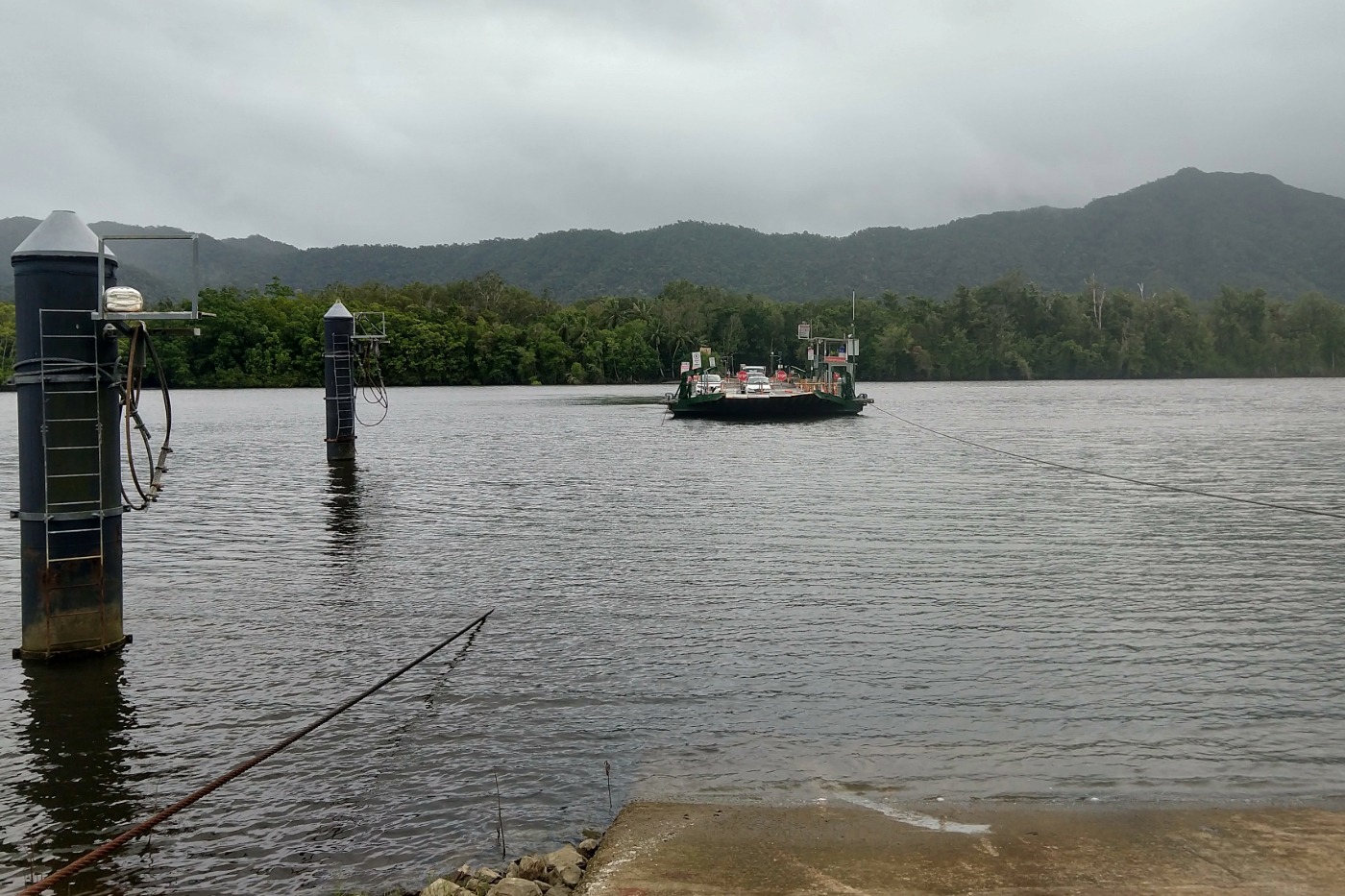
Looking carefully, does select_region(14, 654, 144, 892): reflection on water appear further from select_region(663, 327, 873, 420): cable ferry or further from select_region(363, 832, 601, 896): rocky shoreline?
select_region(663, 327, 873, 420): cable ferry

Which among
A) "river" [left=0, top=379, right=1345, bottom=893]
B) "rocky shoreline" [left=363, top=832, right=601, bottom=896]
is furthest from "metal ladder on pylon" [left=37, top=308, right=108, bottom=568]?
"rocky shoreline" [left=363, top=832, right=601, bottom=896]

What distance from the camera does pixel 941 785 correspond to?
749cm

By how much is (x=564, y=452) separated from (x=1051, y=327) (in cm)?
15993

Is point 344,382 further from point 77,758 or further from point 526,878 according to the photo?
point 526,878

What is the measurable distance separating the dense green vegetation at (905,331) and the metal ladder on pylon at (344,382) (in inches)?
4603

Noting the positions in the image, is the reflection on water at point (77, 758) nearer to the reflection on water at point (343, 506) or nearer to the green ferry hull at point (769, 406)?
the reflection on water at point (343, 506)

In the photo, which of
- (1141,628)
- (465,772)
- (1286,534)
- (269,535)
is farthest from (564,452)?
(465,772)

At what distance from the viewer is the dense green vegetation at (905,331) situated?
156 metres

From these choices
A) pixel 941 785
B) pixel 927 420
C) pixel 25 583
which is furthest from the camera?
pixel 927 420

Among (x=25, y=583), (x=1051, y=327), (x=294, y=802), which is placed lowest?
(x=294, y=802)

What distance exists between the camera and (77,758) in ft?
27.6

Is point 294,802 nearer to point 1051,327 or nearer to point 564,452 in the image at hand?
point 564,452

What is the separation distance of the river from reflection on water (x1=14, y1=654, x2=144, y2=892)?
0.10 feet

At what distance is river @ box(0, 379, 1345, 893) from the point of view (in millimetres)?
7402
